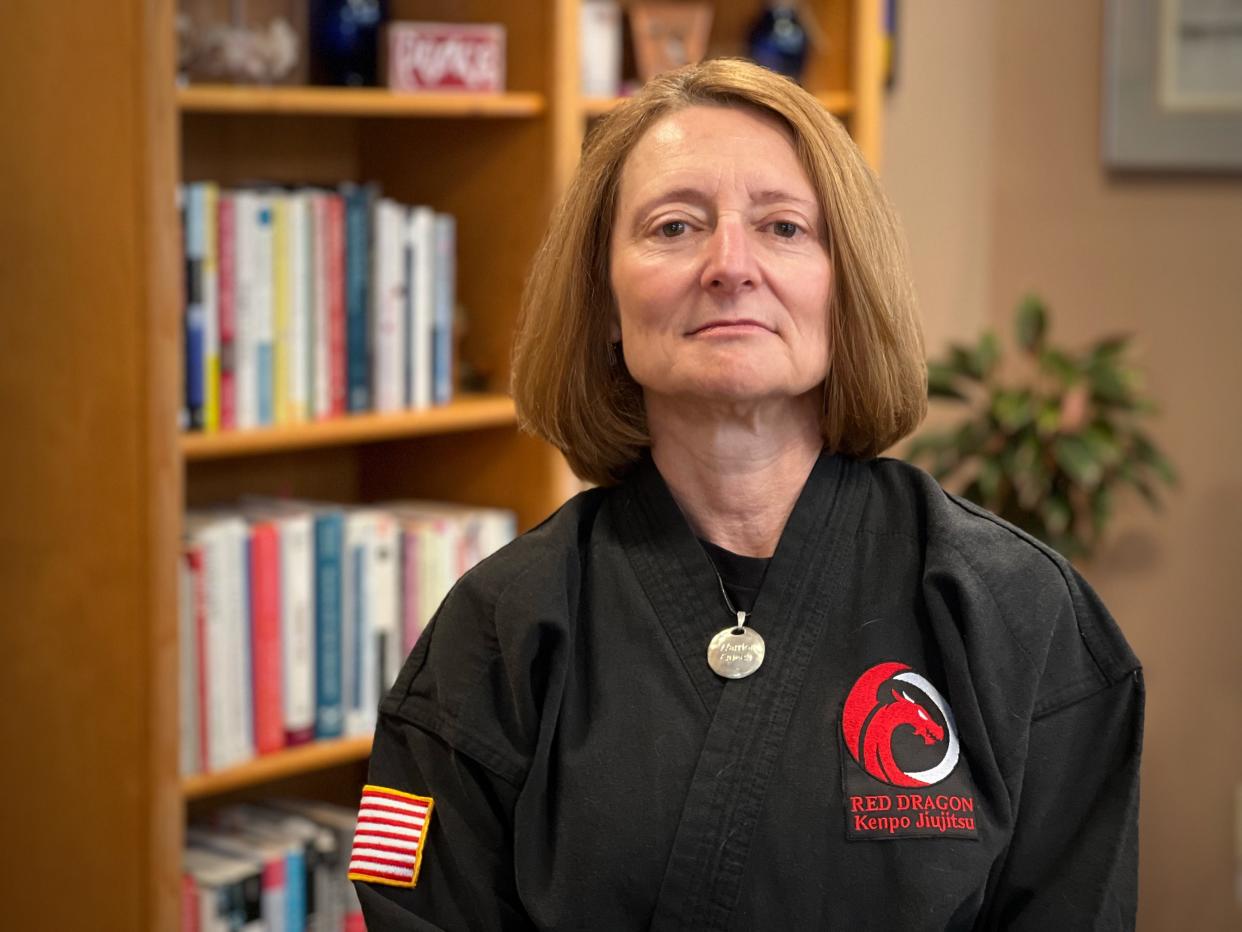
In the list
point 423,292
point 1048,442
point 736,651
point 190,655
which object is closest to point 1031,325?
point 1048,442

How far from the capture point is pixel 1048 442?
9.54 ft

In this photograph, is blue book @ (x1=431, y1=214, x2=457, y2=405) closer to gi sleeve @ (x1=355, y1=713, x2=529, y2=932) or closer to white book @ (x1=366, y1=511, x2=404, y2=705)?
white book @ (x1=366, y1=511, x2=404, y2=705)

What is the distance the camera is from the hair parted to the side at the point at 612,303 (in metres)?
1.28

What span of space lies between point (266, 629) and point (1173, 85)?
2.00m

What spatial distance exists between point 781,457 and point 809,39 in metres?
1.71

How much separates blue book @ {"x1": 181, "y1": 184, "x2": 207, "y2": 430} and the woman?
87 cm

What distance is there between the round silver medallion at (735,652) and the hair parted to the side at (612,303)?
7.5 inches

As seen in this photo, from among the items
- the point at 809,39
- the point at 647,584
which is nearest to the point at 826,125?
the point at 647,584

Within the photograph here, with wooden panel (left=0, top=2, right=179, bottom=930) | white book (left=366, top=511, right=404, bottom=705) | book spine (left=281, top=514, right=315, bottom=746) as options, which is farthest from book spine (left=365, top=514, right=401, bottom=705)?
wooden panel (left=0, top=2, right=179, bottom=930)

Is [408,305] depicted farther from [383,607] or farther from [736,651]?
[736,651]

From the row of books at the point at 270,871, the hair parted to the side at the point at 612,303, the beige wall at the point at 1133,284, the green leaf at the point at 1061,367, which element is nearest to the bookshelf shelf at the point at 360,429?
the row of books at the point at 270,871

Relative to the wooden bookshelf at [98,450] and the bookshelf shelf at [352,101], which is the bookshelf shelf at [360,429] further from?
the bookshelf shelf at [352,101]

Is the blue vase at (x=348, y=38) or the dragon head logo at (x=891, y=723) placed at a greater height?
the blue vase at (x=348, y=38)

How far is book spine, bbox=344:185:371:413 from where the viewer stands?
2291mm
